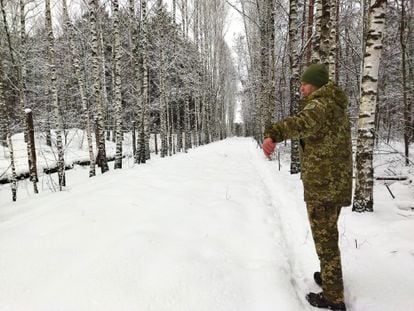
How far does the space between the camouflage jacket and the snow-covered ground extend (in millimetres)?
1172

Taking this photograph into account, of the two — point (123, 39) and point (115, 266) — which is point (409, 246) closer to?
point (115, 266)

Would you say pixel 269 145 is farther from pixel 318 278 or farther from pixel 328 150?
pixel 318 278

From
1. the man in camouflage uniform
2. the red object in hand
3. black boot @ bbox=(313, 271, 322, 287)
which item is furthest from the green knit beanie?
black boot @ bbox=(313, 271, 322, 287)

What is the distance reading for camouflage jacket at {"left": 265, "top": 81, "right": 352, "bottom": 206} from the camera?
9.29ft

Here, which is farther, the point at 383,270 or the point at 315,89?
the point at 383,270

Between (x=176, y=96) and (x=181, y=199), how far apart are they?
19.9 metres

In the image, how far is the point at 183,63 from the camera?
82.3 ft

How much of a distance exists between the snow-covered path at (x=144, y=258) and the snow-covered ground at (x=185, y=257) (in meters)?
0.01

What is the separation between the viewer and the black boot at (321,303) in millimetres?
3029

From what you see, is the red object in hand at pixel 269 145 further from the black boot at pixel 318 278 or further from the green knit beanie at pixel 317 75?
the black boot at pixel 318 278

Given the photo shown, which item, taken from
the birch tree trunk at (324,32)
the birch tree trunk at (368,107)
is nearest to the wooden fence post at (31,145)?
the birch tree trunk at (324,32)

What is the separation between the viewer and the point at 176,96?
2523cm

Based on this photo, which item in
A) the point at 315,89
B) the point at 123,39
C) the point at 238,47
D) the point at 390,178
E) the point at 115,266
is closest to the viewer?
the point at 315,89

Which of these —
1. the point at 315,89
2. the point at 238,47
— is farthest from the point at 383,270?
the point at 238,47
